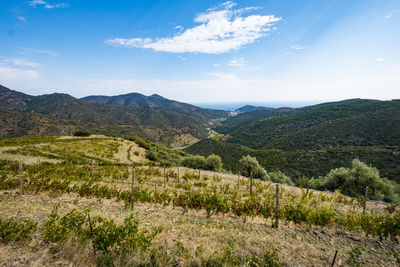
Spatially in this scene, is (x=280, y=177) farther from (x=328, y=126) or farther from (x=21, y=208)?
(x=328, y=126)

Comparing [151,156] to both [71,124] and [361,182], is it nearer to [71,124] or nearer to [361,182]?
[361,182]

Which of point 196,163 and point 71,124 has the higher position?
point 71,124

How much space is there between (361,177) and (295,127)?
8932 cm

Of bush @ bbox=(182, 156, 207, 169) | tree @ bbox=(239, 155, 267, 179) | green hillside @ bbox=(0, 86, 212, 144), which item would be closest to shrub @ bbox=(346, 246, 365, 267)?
tree @ bbox=(239, 155, 267, 179)

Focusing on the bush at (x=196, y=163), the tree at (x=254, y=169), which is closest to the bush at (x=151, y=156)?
the bush at (x=196, y=163)

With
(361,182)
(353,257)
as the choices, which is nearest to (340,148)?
(361,182)

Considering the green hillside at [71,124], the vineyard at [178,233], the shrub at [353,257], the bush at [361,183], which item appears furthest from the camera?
the green hillside at [71,124]

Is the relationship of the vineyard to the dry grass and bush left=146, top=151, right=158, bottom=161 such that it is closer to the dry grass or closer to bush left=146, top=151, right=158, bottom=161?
the dry grass

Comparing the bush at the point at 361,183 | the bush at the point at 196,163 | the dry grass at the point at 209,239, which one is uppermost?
the dry grass at the point at 209,239

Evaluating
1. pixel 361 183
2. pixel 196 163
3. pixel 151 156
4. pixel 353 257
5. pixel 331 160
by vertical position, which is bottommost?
pixel 196 163

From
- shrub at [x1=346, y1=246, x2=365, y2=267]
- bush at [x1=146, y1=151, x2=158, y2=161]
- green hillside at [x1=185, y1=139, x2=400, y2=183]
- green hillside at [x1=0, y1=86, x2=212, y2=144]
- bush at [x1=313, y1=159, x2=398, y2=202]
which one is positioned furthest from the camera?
green hillside at [x1=0, y1=86, x2=212, y2=144]

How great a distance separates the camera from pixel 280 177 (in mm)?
31000

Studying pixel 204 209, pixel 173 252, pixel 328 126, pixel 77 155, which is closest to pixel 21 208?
pixel 173 252

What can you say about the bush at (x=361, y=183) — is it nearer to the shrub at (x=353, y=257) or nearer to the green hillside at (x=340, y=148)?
the green hillside at (x=340, y=148)
